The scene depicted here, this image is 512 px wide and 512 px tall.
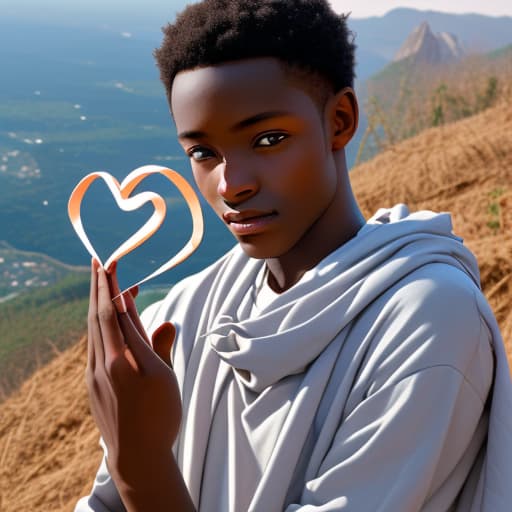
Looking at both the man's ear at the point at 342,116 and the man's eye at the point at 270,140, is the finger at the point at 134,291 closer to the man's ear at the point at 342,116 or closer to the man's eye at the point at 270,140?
the man's eye at the point at 270,140

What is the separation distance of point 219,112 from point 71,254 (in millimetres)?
5431

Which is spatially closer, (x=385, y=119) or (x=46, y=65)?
(x=385, y=119)

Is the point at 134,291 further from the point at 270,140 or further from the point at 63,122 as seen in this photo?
the point at 63,122

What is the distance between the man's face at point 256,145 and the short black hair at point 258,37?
3 centimetres

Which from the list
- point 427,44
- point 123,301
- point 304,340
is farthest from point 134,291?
point 427,44

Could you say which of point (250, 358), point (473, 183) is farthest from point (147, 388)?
point (473, 183)

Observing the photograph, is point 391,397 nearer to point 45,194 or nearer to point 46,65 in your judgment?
point 45,194

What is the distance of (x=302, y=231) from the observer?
5.41 ft

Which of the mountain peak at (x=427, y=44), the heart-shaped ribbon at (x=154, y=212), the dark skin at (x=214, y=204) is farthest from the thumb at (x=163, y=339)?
the mountain peak at (x=427, y=44)

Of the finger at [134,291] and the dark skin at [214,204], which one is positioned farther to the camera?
the finger at [134,291]

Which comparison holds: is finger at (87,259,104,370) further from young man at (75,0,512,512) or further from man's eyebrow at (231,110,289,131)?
man's eyebrow at (231,110,289,131)

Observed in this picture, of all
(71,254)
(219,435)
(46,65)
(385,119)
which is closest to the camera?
(219,435)

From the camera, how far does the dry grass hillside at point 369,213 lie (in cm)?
480

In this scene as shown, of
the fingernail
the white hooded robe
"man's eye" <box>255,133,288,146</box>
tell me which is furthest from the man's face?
the fingernail
